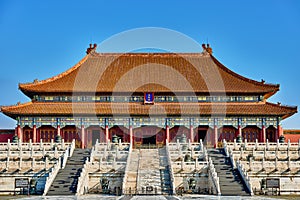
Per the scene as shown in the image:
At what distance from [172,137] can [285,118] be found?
1241 centimetres

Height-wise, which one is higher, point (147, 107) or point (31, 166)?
point (147, 107)

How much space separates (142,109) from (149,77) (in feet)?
17.2

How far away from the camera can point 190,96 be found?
196ft

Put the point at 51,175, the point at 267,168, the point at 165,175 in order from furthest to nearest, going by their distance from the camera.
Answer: the point at 267,168 < the point at 165,175 < the point at 51,175

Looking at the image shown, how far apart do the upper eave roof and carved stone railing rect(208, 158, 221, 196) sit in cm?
2161

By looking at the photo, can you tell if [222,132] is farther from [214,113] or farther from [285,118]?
[285,118]

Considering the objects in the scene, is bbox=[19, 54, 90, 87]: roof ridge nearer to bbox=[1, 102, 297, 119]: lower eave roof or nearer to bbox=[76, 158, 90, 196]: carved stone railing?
bbox=[1, 102, 297, 119]: lower eave roof

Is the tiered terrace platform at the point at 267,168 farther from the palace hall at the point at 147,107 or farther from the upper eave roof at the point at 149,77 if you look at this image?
the upper eave roof at the point at 149,77

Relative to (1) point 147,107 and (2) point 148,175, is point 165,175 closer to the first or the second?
(2) point 148,175

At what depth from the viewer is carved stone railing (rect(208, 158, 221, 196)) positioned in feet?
116

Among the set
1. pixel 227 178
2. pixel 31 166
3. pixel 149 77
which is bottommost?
pixel 227 178

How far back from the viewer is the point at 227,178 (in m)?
37.7

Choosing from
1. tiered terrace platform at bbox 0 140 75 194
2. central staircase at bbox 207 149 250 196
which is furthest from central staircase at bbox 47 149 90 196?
central staircase at bbox 207 149 250 196

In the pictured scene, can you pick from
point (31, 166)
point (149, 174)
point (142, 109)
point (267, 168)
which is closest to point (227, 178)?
point (267, 168)
